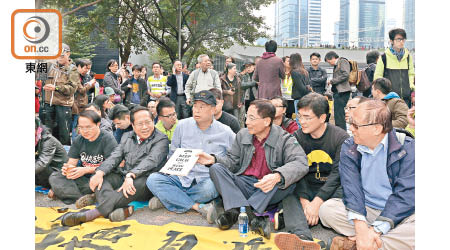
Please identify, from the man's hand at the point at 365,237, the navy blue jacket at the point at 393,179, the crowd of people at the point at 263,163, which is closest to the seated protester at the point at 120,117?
the crowd of people at the point at 263,163

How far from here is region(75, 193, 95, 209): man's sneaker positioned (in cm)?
394

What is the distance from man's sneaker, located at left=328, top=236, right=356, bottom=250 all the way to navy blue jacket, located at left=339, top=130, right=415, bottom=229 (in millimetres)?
230

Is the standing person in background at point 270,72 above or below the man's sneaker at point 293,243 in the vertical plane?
above

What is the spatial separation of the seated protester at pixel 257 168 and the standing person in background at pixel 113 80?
4.20 m

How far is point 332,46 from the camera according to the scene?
7.64 metres

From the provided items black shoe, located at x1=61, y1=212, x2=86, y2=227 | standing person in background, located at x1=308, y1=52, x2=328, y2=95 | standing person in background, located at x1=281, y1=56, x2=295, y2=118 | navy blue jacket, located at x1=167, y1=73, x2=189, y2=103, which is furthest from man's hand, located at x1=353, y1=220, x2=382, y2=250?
navy blue jacket, located at x1=167, y1=73, x2=189, y2=103

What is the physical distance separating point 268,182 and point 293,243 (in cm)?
54

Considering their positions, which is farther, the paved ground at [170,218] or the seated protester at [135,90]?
the seated protester at [135,90]

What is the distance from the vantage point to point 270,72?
252 inches

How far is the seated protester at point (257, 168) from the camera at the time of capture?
321 centimetres

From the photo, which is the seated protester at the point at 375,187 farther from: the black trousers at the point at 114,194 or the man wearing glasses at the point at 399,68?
the man wearing glasses at the point at 399,68

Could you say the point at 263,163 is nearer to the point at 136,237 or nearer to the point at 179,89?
the point at 136,237

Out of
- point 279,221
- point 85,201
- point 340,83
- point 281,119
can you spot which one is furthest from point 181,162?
point 340,83

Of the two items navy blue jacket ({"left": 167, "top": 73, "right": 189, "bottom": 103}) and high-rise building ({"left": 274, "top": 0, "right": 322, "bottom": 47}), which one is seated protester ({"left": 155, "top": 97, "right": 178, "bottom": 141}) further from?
high-rise building ({"left": 274, "top": 0, "right": 322, "bottom": 47})
